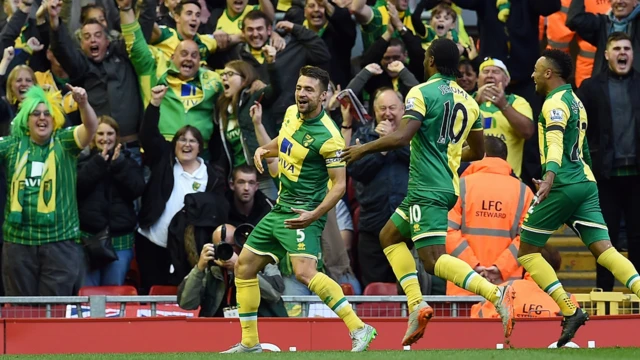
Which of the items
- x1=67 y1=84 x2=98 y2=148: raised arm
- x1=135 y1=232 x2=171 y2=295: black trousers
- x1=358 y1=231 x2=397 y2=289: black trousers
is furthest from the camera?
x1=135 y1=232 x2=171 y2=295: black trousers

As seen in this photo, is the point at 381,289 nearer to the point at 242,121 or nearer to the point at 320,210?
the point at 242,121

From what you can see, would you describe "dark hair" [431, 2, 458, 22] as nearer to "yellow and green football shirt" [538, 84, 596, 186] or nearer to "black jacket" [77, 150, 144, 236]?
"black jacket" [77, 150, 144, 236]

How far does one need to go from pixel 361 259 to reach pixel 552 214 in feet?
11.3

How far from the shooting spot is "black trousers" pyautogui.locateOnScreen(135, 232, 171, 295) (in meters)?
13.7

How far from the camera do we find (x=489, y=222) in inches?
463

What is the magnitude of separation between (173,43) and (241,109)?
5.30ft

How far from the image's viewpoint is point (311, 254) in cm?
1015

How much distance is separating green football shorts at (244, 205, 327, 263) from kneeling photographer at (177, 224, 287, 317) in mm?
566

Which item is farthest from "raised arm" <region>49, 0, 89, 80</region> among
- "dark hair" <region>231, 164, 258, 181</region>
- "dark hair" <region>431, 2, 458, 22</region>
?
"dark hair" <region>431, 2, 458, 22</region>

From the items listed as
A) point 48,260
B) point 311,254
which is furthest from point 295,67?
point 311,254

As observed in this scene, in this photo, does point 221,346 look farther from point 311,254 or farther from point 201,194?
point 201,194

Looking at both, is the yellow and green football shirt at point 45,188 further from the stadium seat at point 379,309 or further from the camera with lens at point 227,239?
the stadium seat at point 379,309

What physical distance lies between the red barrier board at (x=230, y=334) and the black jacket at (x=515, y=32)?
192 inches

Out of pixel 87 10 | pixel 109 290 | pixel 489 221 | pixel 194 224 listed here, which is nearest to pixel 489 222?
pixel 489 221
